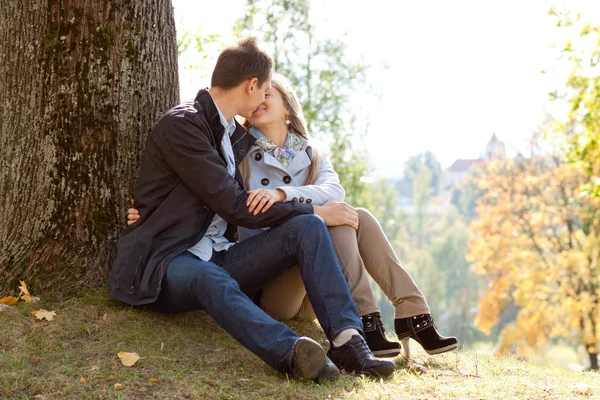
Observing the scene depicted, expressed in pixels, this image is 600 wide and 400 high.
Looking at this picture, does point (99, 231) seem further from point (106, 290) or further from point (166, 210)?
point (166, 210)

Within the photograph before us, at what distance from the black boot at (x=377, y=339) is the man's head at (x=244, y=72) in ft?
4.53

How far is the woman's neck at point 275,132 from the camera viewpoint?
452 cm

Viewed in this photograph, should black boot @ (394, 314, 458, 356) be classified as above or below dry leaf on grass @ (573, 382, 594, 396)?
above

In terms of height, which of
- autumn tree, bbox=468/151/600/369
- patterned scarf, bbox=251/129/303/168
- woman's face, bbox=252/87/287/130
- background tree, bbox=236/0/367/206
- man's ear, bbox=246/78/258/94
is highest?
background tree, bbox=236/0/367/206

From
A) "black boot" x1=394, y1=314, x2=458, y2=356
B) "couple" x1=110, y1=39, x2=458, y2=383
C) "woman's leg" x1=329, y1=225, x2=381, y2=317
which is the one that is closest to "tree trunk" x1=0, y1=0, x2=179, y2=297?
"couple" x1=110, y1=39, x2=458, y2=383

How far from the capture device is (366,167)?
Result: 24109 millimetres

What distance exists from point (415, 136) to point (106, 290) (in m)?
46.6

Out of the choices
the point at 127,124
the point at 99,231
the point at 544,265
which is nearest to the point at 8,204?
the point at 99,231

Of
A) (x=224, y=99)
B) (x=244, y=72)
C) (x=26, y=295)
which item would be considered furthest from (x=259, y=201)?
(x=26, y=295)

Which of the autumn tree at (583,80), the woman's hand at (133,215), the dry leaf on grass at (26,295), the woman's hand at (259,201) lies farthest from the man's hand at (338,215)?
the autumn tree at (583,80)

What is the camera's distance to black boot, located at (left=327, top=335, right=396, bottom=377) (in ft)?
11.9

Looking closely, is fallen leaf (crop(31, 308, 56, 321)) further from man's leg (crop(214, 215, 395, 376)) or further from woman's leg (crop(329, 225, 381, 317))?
woman's leg (crop(329, 225, 381, 317))

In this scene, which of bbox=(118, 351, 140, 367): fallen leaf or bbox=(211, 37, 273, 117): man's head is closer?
bbox=(118, 351, 140, 367): fallen leaf

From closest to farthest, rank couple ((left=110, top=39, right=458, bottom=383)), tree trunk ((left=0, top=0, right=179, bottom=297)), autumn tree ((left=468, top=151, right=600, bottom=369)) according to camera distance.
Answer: couple ((left=110, top=39, right=458, bottom=383)) < tree trunk ((left=0, top=0, right=179, bottom=297)) < autumn tree ((left=468, top=151, right=600, bottom=369))
